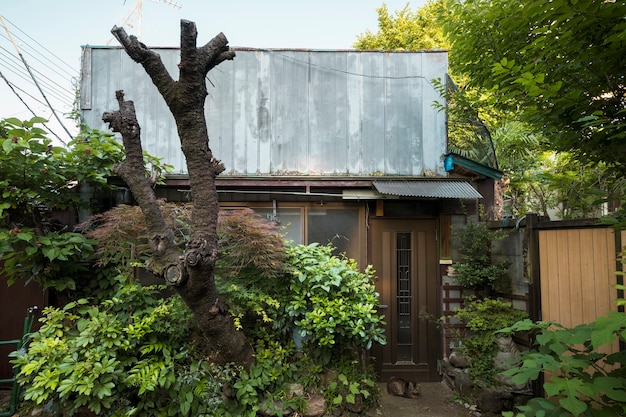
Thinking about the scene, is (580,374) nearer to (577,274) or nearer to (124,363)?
(577,274)

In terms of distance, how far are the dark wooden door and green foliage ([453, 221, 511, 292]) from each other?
461mm

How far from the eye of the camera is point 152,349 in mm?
3836

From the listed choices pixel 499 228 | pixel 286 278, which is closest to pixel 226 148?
pixel 286 278

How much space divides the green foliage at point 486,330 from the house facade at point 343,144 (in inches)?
30.4

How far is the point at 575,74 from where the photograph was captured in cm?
→ 236

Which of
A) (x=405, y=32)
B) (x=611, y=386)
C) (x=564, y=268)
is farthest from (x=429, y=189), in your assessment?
(x=405, y=32)

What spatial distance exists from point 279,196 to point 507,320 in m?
3.48

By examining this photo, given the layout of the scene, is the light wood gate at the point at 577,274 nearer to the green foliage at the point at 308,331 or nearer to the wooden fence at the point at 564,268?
the wooden fence at the point at 564,268

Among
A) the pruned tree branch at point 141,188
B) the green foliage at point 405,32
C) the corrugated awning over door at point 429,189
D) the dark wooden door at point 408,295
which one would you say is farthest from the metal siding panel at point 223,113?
the green foliage at point 405,32

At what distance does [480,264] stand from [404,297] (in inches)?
47.4

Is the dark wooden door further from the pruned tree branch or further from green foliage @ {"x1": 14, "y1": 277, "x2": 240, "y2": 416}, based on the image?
the pruned tree branch

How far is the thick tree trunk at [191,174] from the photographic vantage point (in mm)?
3018

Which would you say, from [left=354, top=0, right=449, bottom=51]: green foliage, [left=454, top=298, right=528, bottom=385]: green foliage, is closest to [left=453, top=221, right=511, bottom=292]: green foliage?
[left=454, top=298, right=528, bottom=385]: green foliage

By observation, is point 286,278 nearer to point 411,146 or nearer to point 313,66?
point 411,146
